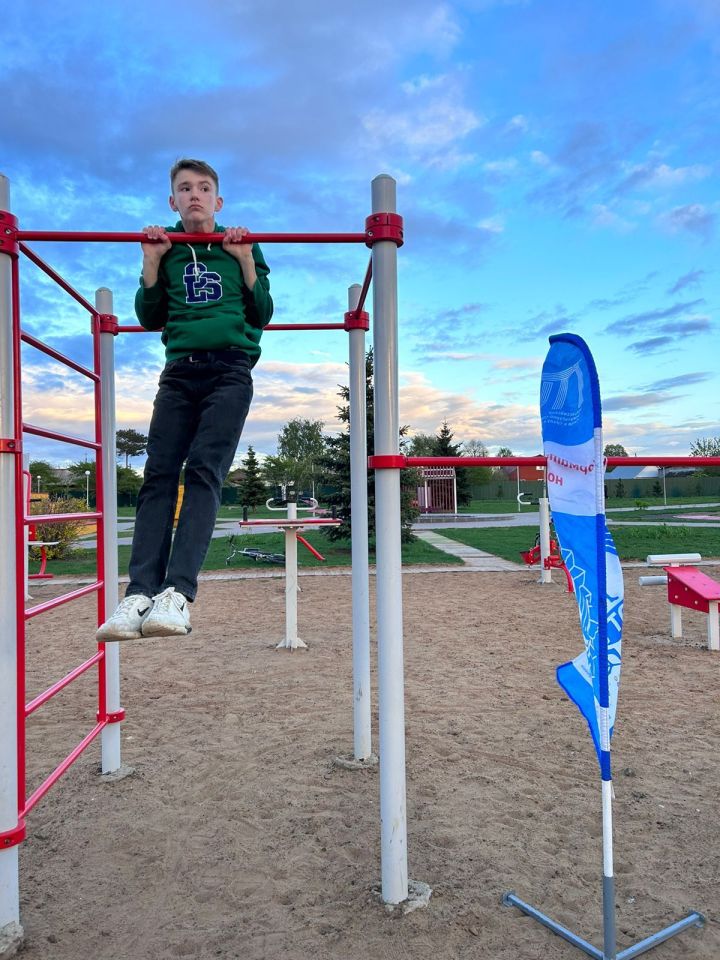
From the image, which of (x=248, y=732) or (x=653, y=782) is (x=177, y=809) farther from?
(x=653, y=782)

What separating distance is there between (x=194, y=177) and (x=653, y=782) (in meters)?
3.13

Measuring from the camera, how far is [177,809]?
9.55 ft

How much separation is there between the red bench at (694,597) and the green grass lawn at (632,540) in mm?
5756

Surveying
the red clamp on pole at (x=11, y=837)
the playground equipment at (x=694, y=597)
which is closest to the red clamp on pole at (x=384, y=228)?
the red clamp on pole at (x=11, y=837)

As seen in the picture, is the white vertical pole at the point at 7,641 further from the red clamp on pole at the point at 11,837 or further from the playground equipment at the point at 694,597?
the playground equipment at the point at 694,597

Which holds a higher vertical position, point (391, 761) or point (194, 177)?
point (194, 177)

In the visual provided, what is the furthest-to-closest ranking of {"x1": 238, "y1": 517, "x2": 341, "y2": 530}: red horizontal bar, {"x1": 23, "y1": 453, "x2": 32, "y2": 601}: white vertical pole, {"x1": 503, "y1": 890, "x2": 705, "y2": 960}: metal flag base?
1. {"x1": 238, "y1": 517, "x2": 341, "y2": 530}: red horizontal bar
2. {"x1": 23, "y1": 453, "x2": 32, "y2": 601}: white vertical pole
3. {"x1": 503, "y1": 890, "x2": 705, "y2": 960}: metal flag base

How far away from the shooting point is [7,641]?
2.06m

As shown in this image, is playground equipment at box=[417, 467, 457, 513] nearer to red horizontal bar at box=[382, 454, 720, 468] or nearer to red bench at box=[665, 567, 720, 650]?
red bench at box=[665, 567, 720, 650]

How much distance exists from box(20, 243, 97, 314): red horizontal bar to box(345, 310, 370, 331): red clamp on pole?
1196 millimetres

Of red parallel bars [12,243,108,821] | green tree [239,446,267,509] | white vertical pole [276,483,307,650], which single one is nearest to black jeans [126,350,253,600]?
red parallel bars [12,243,108,821]

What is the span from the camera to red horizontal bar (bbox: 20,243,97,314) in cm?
236

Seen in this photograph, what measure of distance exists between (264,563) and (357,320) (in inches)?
355

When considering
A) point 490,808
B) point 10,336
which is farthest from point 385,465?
point 490,808
